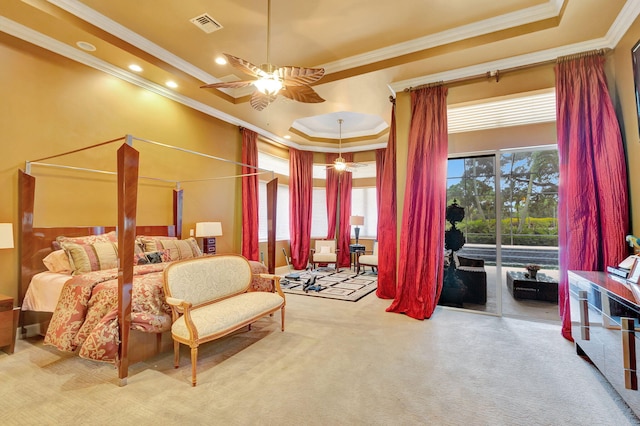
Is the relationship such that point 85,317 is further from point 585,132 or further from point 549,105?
point 549,105

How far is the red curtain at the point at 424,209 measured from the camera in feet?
13.4

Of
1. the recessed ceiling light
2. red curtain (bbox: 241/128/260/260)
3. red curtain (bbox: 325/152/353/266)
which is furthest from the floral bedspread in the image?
red curtain (bbox: 325/152/353/266)

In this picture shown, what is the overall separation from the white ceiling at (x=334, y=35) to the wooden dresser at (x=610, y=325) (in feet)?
8.53

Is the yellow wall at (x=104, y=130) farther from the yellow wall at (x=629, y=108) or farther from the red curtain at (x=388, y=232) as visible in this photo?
the red curtain at (x=388, y=232)

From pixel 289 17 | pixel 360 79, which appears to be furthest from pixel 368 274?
pixel 289 17

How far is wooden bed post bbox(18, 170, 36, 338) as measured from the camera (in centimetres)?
332

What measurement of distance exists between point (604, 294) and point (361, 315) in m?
2.58

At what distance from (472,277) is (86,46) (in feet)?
19.5

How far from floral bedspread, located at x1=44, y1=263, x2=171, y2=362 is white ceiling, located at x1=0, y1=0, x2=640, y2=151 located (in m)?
2.79

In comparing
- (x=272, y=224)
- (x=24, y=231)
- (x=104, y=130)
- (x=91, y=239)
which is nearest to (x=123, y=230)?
(x=91, y=239)

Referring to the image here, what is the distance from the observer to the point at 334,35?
3.72 m

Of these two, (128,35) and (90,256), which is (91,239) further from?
(128,35)

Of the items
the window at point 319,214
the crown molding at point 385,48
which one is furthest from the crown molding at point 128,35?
the window at point 319,214

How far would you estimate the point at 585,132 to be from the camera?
3330 millimetres
